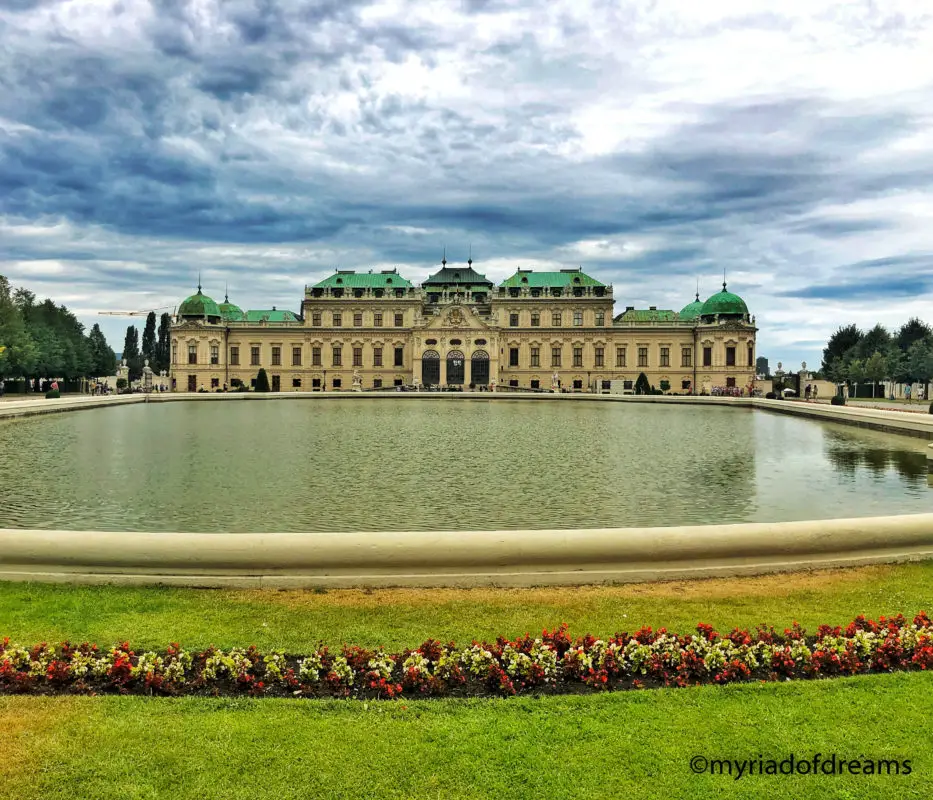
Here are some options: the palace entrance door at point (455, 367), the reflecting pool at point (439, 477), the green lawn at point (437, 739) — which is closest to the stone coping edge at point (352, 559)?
the green lawn at point (437, 739)

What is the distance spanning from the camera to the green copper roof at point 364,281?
347 ft

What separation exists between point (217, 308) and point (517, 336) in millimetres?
43410

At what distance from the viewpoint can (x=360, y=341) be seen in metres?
105

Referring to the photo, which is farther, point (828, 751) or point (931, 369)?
point (931, 369)

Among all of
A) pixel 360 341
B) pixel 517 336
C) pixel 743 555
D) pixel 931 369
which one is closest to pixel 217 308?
pixel 360 341

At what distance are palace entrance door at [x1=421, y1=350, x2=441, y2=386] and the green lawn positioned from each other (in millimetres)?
92945

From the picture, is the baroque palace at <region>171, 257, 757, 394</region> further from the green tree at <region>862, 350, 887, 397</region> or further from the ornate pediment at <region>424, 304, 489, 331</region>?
the green tree at <region>862, 350, 887, 397</region>

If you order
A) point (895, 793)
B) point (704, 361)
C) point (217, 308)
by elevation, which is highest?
point (217, 308)

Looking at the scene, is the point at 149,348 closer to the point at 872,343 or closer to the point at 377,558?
the point at 872,343

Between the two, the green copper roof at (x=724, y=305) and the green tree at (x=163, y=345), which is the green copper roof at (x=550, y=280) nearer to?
the green copper roof at (x=724, y=305)

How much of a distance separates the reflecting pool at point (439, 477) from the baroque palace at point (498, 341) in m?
66.7

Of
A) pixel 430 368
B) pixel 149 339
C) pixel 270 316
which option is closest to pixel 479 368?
pixel 430 368

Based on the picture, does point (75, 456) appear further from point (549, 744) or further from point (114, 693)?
point (549, 744)

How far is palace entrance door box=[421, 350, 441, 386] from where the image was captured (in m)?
99.7
